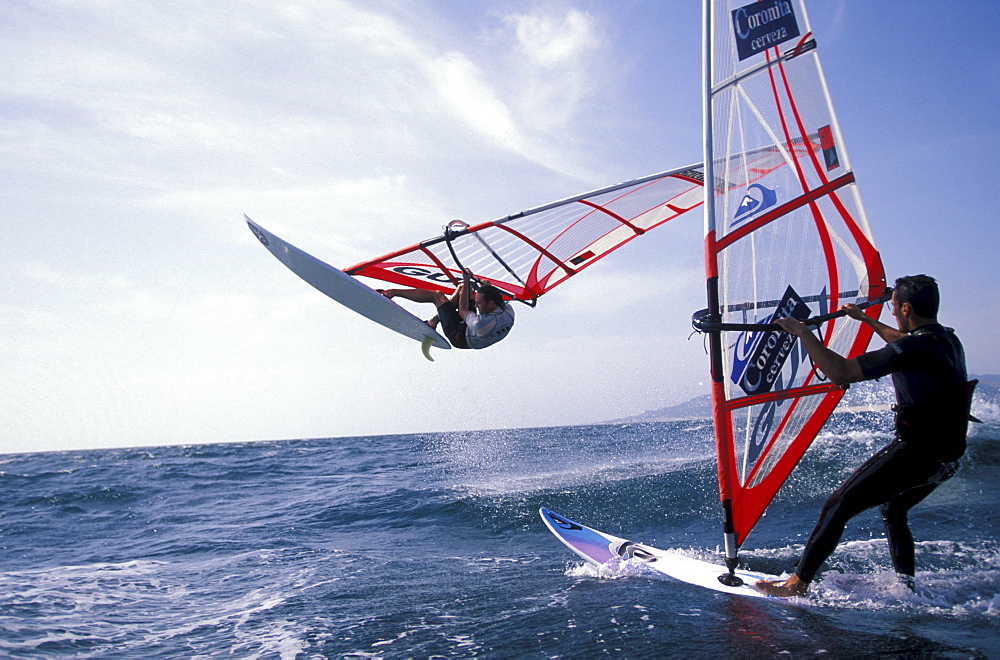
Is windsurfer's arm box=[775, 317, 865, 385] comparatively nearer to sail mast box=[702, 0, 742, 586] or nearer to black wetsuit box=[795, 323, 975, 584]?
black wetsuit box=[795, 323, 975, 584]

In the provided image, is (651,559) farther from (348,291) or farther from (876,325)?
(348,291)

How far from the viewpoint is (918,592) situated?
3.82 metres

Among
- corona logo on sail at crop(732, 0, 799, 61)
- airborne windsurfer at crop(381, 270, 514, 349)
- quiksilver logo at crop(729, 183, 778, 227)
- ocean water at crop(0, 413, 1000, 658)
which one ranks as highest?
corona logo on sail at crop(732, 0, 799, 61)

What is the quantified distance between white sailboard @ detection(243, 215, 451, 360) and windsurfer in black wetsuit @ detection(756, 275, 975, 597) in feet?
9.61

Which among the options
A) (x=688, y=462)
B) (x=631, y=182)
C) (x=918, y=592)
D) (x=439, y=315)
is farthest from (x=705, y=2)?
(x=688, y=462)

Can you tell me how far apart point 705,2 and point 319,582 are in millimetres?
5822

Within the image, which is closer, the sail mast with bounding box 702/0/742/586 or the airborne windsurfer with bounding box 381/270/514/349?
the sail mast with bounding box 702/0/742/586

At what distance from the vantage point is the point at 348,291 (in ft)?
16.8

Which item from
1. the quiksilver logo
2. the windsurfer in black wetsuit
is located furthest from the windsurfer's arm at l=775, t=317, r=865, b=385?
the quiksilver logo

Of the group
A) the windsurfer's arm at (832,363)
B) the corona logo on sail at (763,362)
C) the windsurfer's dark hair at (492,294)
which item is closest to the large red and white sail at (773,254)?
the corona logo on sail at (763,362)

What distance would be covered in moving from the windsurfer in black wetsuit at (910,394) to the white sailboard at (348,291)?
2930 mm

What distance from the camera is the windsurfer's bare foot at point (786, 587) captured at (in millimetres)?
3871

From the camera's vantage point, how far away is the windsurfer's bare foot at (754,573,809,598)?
3.87 meters

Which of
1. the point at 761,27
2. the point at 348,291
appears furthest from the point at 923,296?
the point at 348,291
